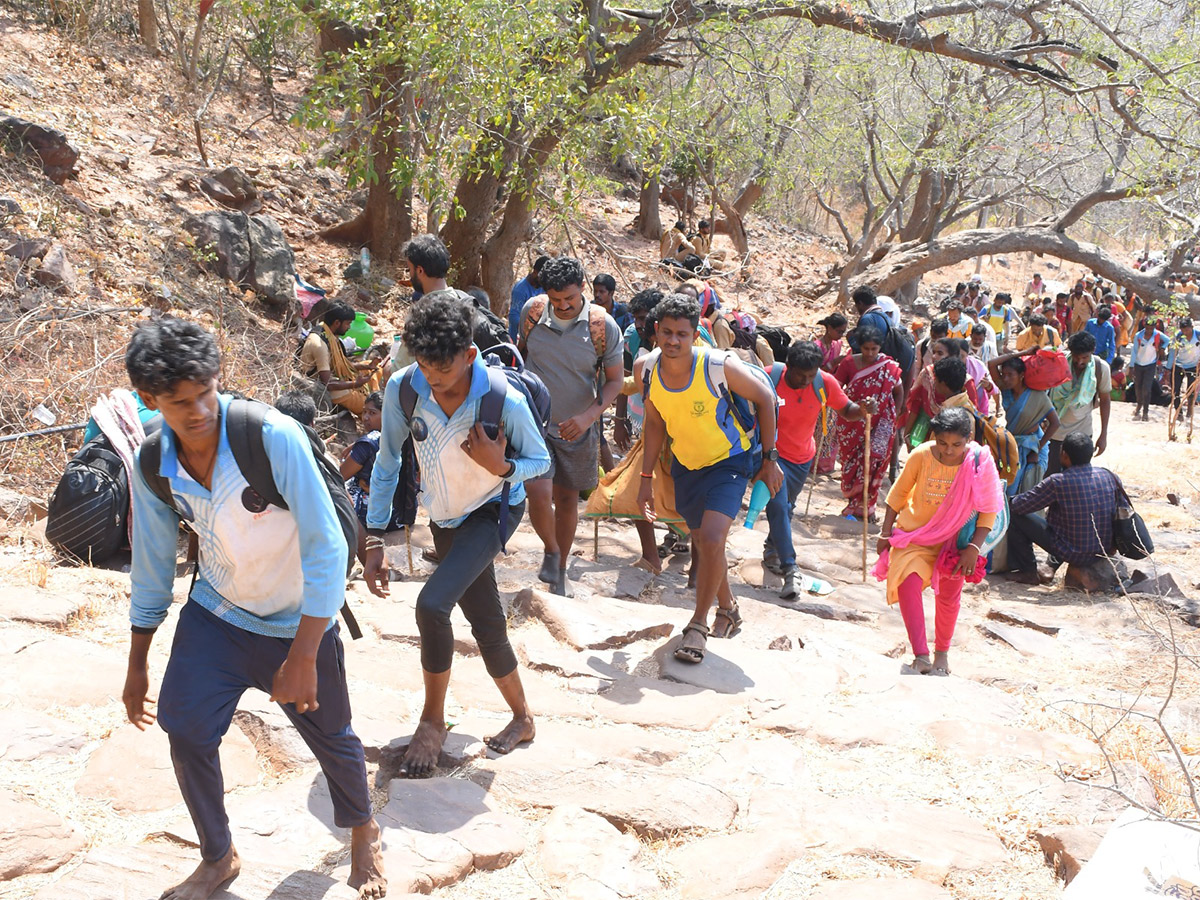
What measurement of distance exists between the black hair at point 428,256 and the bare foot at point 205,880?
2.90 meters

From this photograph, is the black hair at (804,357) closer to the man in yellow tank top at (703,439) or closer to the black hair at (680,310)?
the man in yellow tank top at (703,439)

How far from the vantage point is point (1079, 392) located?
29.0 ft

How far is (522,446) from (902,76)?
18112 millimetres

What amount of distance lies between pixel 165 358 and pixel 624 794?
2168 mm

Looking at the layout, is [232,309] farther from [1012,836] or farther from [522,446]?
[1012,836]

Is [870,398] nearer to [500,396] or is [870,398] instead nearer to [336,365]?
[336,365]

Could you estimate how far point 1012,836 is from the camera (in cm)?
346

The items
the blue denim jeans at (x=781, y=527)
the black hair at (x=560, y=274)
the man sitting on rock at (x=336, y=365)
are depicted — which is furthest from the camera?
the man sitting on rock at (x=336, y=365)

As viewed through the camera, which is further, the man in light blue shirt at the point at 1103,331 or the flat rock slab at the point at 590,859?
the man in light blue shirt at the point at 1103,331

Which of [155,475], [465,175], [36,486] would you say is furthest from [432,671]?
[465,175]

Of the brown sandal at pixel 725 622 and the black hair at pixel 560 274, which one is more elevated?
the black hair at pixel 560 274

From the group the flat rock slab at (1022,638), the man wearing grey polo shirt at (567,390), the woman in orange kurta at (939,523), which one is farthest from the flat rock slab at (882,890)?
the flat rock slab at (1022,638)

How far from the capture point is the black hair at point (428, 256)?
493 centimetres

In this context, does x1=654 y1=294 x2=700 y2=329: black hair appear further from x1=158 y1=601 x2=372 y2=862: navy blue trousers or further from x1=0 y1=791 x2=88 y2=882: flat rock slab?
x1=0 y1=791 x2=88 y2=882: flat rock slab
